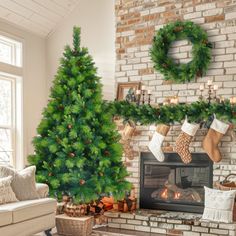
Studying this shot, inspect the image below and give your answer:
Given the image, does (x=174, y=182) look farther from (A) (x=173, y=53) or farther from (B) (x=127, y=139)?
(A) (x=173, y=53)

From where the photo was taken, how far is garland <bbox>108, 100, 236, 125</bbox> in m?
4.46

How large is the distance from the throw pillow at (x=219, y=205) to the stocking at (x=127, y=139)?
1272 mm

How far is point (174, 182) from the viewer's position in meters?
5.09

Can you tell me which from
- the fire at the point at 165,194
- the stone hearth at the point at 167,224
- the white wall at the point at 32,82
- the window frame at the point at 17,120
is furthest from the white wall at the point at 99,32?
the stone hearth at the point at 167,224

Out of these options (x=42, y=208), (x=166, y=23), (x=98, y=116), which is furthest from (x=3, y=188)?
(x=166, y=23)

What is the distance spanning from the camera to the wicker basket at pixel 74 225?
433 centimetres

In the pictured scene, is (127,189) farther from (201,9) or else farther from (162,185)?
(201,9)

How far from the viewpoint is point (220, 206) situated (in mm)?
4375

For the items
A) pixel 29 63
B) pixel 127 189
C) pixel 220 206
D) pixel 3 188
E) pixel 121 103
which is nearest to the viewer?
pixel 3 188

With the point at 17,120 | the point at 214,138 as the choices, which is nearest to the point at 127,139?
the point at 214,138

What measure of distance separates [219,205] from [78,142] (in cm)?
182

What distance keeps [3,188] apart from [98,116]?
1.51 metres

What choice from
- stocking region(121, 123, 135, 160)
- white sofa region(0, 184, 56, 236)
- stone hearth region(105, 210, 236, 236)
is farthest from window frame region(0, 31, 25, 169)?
stone hearth region(105, 210, 236, 236)

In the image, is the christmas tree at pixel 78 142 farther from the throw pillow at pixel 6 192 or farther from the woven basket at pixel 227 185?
the woven basket at pixel 227 185
